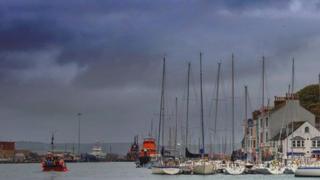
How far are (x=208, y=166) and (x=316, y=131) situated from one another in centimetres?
3171

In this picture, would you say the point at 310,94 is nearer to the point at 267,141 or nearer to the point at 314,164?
the point at 267,141

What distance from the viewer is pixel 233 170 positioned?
109938mm

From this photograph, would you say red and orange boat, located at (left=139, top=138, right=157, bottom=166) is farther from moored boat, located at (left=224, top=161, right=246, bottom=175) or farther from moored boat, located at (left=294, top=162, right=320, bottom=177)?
moored boat, located at (left=294, top=162, right=320, bottom=177)

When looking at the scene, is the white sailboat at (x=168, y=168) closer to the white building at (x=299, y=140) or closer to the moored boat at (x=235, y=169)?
the moored boat at (x=235, y=169)

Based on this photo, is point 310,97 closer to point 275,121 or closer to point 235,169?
point 275,121

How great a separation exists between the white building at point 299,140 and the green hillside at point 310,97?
14941 millimetres

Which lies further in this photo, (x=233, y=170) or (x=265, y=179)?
(x=233, y=170)

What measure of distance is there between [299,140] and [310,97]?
24051 mm

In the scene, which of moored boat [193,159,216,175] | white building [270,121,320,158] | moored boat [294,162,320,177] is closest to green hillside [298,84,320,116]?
white building [270,121,320,158]

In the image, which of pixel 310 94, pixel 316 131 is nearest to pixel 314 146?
pixel 316 131

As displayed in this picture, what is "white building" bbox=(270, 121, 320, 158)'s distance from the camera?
130 m

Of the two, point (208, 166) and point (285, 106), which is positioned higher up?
point (285, 106)

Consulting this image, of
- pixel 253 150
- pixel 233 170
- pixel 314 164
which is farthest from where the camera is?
pixel 253 150

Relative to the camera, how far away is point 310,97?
15425cm
